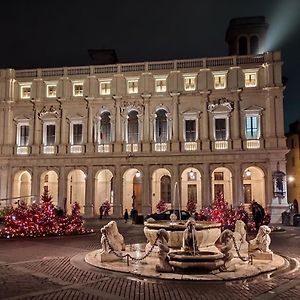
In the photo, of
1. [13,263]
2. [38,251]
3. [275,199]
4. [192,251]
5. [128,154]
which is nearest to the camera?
[192,251]

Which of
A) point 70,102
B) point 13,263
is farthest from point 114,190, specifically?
point 13,263

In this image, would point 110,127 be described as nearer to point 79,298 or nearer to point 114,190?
point 114,190

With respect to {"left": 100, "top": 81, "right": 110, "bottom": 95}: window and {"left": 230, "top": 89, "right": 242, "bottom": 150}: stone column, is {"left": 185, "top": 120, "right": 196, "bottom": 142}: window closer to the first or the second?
{"left": 230, "top": 89, "right": 242, "bottom": 150}: stone column

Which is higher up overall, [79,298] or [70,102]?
[70,102]

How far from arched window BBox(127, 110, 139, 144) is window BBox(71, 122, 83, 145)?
4.96 metres

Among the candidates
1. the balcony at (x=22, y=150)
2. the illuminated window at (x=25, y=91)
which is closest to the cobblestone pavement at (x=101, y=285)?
the balcony at (x=22, y=150)

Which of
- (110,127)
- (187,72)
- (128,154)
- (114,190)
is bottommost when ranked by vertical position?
(114,190)

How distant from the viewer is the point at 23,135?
140 feet

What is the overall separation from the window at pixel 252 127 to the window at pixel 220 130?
6.87ft

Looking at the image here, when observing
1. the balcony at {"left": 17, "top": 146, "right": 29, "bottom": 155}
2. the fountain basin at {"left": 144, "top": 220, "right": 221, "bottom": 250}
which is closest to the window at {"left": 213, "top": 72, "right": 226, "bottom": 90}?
the balcony at {"left": 17, "top": 146, "right": 29, "bottom": 155}

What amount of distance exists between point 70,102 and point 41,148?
551 cm

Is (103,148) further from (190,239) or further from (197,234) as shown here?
(190,239)

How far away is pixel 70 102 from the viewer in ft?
138

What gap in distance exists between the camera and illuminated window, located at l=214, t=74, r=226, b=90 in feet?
132
